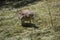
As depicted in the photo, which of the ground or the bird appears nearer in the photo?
the ground

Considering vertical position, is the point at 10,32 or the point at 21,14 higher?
the point at 21,14

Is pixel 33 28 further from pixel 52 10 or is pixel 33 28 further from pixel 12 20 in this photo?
pixel 52 10

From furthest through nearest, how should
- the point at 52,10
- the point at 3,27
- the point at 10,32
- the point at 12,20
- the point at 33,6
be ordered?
the point at 33,6, the point at 52,10, the point at 12,20, the point at 3,27, the point at 10,32

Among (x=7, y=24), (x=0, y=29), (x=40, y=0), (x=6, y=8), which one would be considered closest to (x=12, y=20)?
(x=7, y=24)

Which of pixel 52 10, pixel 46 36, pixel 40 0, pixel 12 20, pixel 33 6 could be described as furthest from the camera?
pixel 40 0

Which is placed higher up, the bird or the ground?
the bird

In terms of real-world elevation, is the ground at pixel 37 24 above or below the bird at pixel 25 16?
below

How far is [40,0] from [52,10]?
801 mm

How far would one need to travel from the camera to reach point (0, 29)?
277cm

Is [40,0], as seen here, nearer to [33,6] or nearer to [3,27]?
[33,6]

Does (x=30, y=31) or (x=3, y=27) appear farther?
(x=3, y=27)

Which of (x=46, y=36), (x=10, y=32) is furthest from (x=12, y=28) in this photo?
(x=46, y=36)

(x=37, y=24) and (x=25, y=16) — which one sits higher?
(x=25, y=16)

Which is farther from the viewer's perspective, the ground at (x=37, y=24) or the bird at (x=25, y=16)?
the bird at (x=25, y=16)
